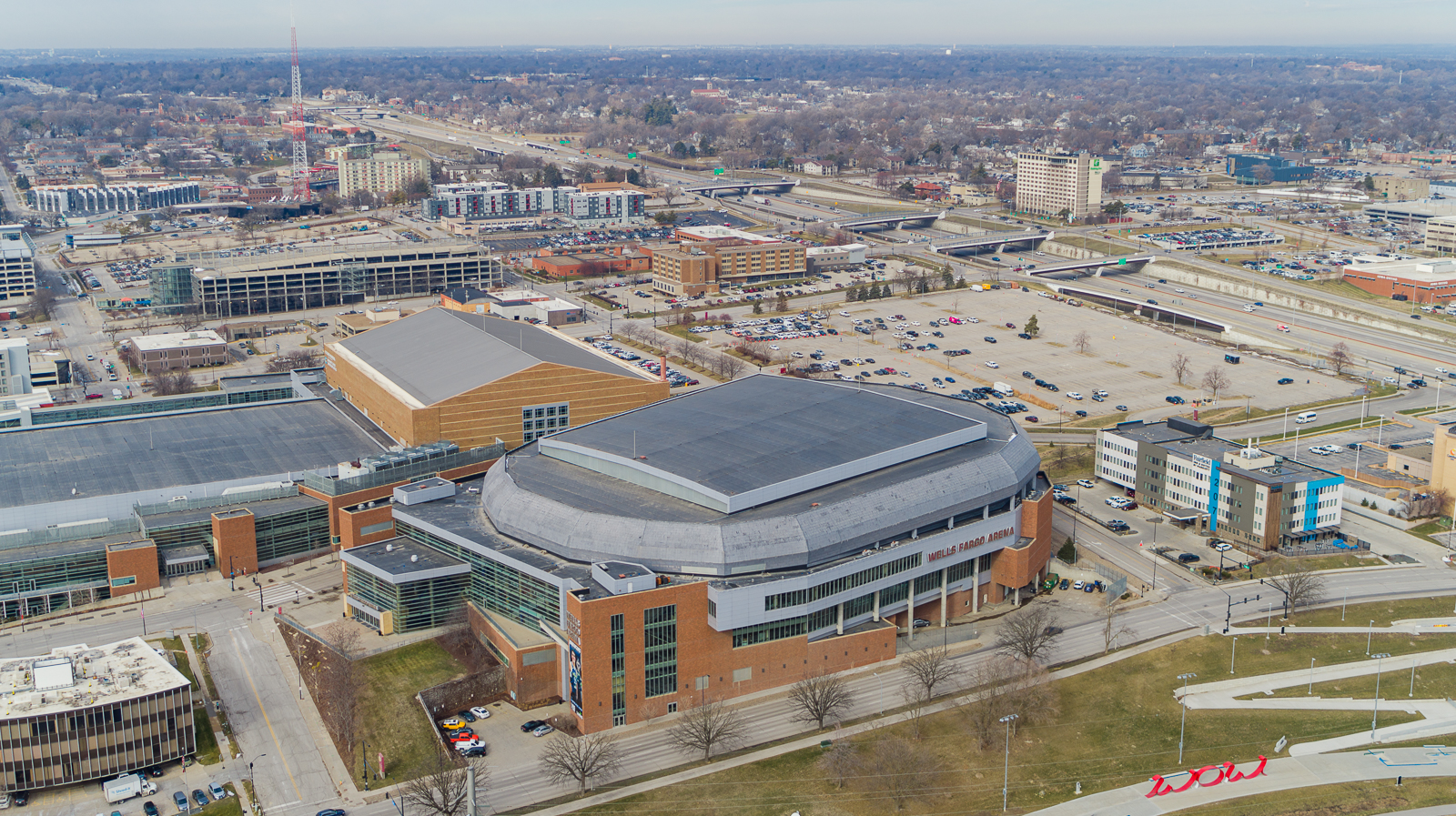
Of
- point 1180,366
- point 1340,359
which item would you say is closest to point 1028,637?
point 1180,366

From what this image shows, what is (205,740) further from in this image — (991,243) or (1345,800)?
(991,243)

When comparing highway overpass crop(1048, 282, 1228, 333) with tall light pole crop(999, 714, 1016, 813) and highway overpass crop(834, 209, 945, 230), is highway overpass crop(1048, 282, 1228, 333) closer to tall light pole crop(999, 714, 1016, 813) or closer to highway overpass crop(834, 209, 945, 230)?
highway overpass crop(834, 209, 945, 230)

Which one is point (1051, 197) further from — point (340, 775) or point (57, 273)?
point (340, 775)

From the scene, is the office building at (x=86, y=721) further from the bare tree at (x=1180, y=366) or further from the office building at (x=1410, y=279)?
the office building at (x=1410, y=279)

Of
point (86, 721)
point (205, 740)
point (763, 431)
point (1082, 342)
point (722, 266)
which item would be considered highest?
point (763, 431)

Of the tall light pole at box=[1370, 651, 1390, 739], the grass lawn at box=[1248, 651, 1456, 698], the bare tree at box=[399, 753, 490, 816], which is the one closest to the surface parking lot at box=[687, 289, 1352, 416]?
the tall light pole at box=[1370, 651, 1390, 739]

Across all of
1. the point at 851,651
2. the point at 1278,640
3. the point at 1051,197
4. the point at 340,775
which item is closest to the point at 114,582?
the point at 340,775
